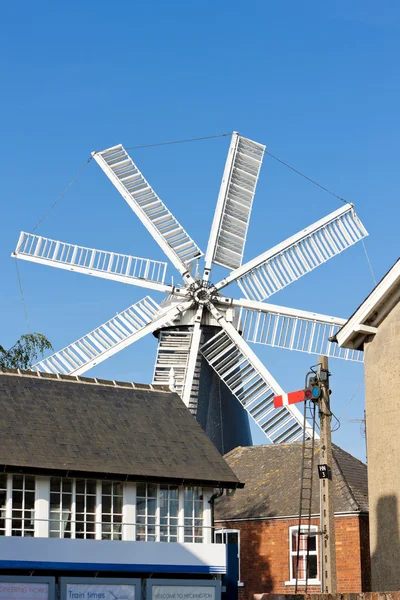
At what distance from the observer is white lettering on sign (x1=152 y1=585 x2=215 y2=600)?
31.4m

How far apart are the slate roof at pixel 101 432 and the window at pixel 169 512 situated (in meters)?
0.63

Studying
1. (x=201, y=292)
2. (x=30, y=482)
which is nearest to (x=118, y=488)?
(x=30, y=482)

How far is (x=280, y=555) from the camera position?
3800 cm

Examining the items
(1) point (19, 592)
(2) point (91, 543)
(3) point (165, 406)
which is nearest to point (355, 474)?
(3) point (165, 406)

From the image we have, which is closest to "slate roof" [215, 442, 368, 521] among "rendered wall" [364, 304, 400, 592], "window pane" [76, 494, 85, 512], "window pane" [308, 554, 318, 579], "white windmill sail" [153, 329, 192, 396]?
"window pane" [308, 554, 318, 579]

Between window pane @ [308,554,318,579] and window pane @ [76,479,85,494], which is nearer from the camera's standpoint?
window pane @ [76,479,85,494]

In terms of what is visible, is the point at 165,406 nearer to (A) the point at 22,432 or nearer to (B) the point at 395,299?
(A) the point at 22,432

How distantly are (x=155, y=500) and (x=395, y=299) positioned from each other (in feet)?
34.3

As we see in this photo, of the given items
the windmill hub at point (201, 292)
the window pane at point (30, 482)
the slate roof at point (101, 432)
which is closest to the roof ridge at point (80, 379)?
the slate roof at point (101, 432)

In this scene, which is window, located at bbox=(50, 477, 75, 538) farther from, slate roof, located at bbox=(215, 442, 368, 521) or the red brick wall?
slate roof, located at bbox=(215, 442, 368, 521)

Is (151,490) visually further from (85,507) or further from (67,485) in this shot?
(67,485)

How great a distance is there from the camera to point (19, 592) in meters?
29.3

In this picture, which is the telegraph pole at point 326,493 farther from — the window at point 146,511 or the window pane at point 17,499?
the window pane at point 17,499

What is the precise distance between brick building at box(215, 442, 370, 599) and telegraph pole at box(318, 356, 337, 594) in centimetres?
1324
